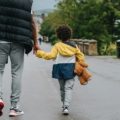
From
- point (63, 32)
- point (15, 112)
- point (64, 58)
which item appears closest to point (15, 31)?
point (63, 32)

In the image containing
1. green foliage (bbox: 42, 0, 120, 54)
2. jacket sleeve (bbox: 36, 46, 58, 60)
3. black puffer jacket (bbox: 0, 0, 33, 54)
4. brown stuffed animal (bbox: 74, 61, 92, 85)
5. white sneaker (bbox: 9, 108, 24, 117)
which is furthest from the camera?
green foliage (bbox: 42, 0, 120, 54)

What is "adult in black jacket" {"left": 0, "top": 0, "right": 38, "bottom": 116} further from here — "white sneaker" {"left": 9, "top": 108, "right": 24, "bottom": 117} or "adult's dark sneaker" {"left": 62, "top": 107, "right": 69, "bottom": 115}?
"adult's dark sneaker" {"left": 62, "top": 107, "right": 69, "bottom": 115}

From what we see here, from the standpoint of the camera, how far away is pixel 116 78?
57.6 feet

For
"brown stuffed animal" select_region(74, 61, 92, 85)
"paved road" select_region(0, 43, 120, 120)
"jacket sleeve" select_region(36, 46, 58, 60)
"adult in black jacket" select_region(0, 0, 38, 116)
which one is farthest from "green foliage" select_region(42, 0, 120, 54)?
"adult in black jacket" select_region(0, 0, 38, 116)

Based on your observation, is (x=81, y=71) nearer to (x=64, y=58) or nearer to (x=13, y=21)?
(x=64, y=58)

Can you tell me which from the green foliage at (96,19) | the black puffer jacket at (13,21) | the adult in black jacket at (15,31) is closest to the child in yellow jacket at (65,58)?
the adult in black jacket at (15,31)

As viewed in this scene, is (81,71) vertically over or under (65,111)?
over

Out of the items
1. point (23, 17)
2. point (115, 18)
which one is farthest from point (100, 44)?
point (23, 17)

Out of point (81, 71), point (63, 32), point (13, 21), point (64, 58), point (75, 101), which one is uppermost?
point (13, 21)

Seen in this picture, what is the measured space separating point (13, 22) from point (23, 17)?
16 cm

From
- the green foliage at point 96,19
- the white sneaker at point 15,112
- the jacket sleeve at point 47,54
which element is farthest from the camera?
the green foliage at point 96,19

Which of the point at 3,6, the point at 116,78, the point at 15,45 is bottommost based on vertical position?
the point at 116,78

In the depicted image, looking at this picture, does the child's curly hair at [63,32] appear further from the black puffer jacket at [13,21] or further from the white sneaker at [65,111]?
the white sneaker at [65,111]

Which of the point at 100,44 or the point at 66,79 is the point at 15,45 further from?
the point at 100,44
